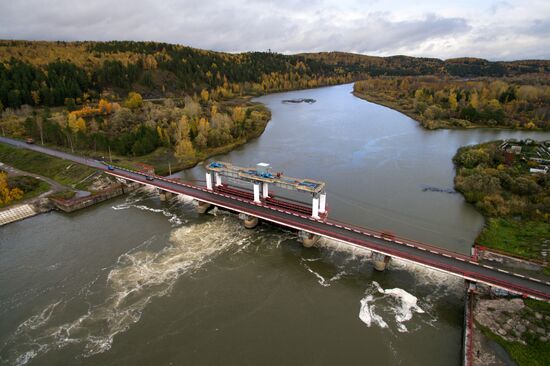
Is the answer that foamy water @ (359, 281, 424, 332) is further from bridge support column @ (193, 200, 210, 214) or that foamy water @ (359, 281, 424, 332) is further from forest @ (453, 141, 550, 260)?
bridge support column @ (193, 200, 210, 214)

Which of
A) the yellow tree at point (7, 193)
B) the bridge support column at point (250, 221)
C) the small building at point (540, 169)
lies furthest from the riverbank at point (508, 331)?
the yellow tree at point (7, 193)

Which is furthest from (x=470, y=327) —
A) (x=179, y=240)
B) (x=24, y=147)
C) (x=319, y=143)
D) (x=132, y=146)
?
(x=24, y=147)

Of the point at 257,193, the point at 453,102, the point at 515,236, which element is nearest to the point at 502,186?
the point at 515,236

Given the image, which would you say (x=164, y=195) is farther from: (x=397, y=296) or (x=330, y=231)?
(x=397, y=296)

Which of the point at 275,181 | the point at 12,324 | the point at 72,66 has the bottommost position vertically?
the point at 12,324

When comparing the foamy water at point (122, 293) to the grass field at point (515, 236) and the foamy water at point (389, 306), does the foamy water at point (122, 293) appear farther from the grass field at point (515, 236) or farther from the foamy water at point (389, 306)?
the grass field at point (515, 236)

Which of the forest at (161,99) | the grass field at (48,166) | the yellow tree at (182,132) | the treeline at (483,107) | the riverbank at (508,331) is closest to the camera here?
the riverbank at (508,331)

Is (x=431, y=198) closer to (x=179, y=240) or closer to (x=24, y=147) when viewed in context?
(x=179, y=240)

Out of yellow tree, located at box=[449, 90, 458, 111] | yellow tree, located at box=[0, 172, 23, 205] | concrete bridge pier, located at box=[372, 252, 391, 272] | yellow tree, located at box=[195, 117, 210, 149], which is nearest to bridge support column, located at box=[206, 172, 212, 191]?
concrete bridge pier, located at box=[372, 252, 391, 272]
